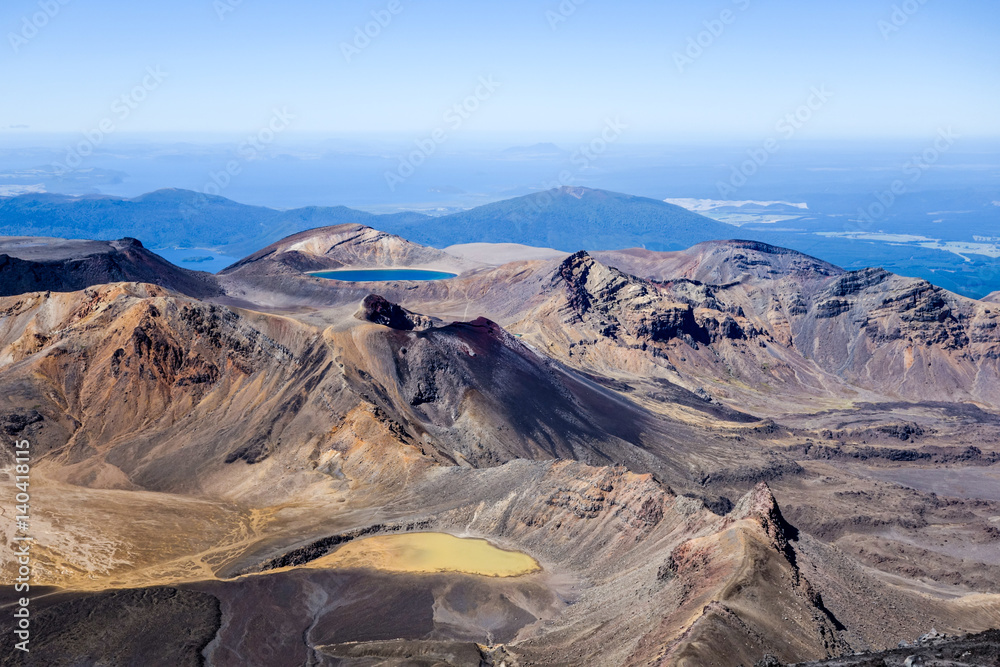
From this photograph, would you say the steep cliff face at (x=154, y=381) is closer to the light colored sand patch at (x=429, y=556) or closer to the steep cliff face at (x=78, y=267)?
the light colored sand patch at (x=429, y=556)

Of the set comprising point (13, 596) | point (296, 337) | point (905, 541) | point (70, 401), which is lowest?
point (905, 541)

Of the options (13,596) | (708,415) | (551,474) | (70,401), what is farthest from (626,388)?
(13,596)

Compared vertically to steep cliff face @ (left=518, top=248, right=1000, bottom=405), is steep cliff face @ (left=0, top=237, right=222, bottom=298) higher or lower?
higher

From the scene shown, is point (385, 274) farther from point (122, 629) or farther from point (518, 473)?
point (122, 629)

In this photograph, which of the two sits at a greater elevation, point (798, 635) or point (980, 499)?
point (798, 635)

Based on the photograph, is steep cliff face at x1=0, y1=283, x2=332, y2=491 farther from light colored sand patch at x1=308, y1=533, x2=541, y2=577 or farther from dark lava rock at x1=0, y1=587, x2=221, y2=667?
dark lava rock at x1=0, y1=587, x2=221, y2=667

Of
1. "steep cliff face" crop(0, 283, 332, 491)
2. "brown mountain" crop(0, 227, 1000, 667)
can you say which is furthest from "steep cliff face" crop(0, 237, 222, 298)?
"brown mountain" crop(0, 227, 1000, 667)

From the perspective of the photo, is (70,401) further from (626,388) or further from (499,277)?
(499,277)
